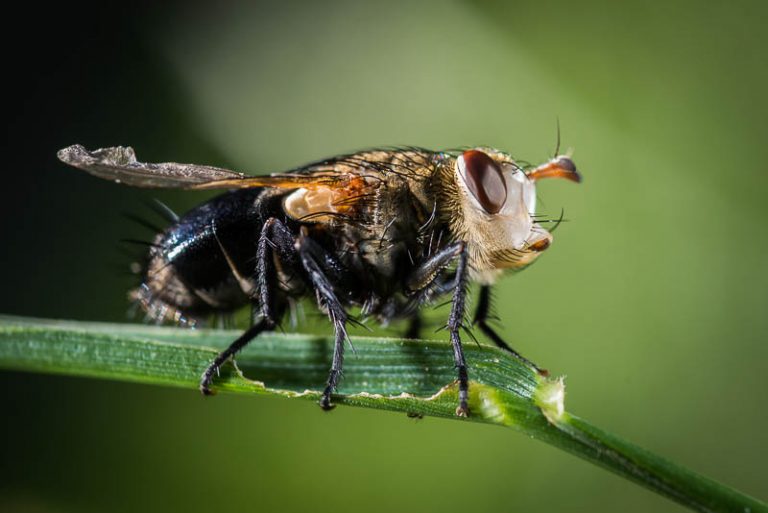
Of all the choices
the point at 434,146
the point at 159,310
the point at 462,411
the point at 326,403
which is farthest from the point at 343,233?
the point at 434,146

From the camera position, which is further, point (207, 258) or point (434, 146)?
point (434, 146)

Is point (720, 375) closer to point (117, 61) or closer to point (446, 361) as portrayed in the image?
point (446, 361)

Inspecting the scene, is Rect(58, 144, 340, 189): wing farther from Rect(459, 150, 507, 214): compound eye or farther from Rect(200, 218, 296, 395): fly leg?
Rect(459, 150, 507, 214): compound eye

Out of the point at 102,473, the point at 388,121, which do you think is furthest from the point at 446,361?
the point at 388,121

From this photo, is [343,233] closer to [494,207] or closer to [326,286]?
[326,286]

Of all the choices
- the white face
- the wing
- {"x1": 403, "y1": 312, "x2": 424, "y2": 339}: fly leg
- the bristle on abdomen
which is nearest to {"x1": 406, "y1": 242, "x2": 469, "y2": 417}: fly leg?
the white face
